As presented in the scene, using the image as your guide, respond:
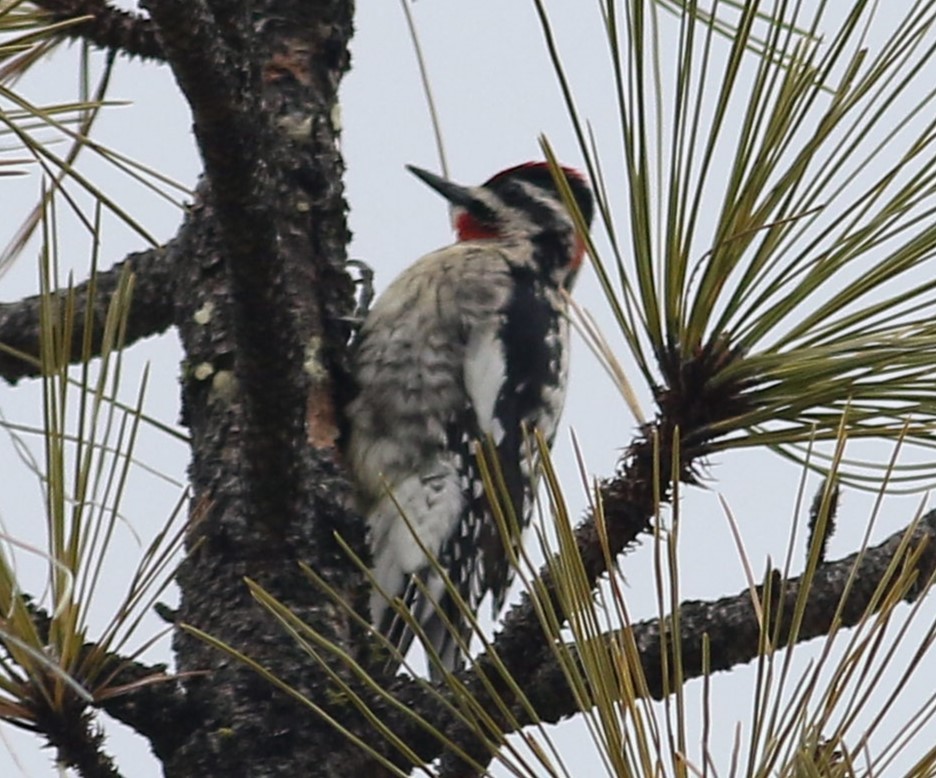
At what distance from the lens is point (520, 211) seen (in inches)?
144

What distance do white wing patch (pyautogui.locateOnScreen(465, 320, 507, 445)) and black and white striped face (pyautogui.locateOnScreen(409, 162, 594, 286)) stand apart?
0.42 m

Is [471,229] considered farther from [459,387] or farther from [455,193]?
[459,387]

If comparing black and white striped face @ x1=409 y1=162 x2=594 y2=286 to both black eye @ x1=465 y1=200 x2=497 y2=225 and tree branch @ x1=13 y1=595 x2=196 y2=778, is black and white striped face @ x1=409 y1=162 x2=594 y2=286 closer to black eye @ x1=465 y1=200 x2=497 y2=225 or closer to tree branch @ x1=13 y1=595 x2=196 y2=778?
black eye @ x1=465 y1=200 x2=497 y2=225

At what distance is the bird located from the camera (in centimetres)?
282

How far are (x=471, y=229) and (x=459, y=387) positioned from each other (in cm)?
61

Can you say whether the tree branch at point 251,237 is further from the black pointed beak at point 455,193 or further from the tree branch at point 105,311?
the black pointed beak at point 455,193

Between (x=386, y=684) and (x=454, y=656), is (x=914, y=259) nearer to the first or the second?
(x=386, y=684)

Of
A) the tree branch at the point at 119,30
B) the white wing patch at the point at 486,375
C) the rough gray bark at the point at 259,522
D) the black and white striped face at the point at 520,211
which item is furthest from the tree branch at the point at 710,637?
the black and white striped face at the point at 520,211

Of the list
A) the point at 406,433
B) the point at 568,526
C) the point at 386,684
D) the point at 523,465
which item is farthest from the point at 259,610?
the point at 523,465

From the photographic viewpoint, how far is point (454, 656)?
2.80 m

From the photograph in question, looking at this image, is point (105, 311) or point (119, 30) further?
point (105, 311)

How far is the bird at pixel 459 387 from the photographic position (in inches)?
111

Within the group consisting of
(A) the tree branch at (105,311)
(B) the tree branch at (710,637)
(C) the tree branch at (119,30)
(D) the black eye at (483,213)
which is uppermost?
(D) the black eye at (483,213)

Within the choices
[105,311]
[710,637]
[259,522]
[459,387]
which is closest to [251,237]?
[259,522]
